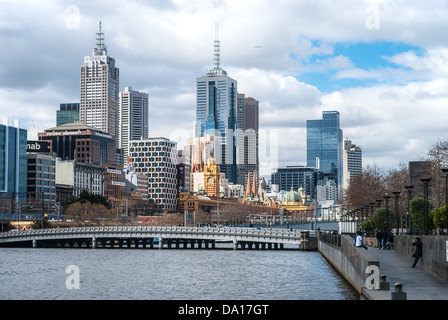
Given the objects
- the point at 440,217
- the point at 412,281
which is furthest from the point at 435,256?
the point at 440,217

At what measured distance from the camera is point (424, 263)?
46.7 m

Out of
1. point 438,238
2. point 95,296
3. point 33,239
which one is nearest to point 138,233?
point 33,239

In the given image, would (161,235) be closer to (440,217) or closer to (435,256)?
(440,217)

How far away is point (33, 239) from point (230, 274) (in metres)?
80.7

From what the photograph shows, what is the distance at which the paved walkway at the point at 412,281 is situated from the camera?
109ft

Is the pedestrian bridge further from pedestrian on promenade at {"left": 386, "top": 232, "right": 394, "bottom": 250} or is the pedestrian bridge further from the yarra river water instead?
pedestrian on promenade at {"left": 386, "top": 232, "right": 394, "bottom": 250}

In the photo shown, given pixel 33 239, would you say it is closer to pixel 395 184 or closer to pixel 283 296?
pixel 395 184

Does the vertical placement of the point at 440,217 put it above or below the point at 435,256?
above

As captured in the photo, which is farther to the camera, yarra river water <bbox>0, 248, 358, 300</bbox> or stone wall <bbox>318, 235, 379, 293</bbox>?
yarra river water <bbox>0, 248, 358, 300</bbox>

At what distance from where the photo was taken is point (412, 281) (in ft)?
131

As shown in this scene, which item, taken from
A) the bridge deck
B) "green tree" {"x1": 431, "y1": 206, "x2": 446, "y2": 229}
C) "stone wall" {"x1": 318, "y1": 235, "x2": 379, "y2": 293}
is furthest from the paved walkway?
the bridge deck

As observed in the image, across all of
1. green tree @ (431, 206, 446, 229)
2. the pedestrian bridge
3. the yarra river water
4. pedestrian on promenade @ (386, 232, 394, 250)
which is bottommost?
the yarra river water

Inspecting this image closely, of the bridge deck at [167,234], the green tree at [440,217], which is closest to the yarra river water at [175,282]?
the green tree at [440,217]

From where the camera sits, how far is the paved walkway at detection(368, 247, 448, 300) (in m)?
33.1
